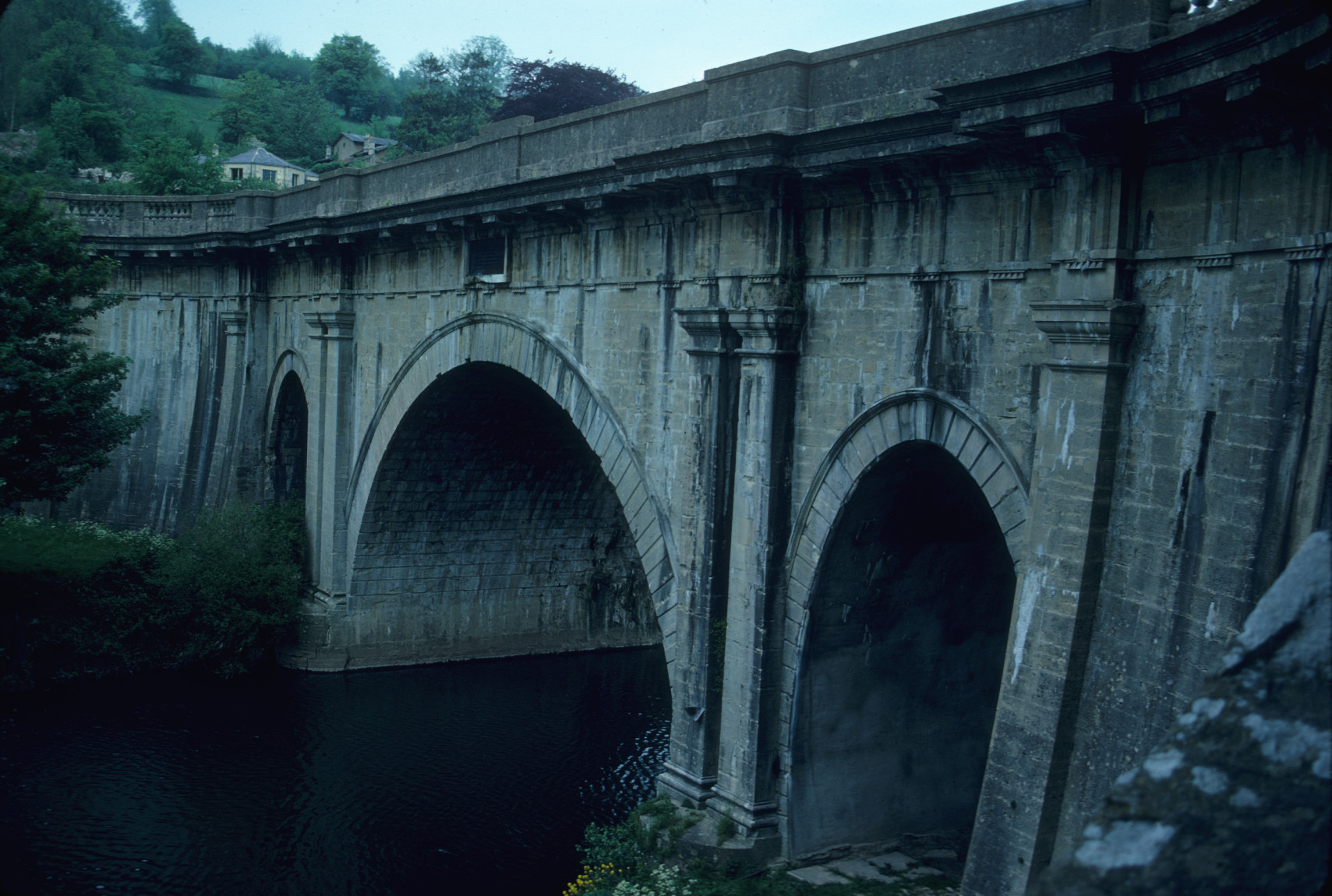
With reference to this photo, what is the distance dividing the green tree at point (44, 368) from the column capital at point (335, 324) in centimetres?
340

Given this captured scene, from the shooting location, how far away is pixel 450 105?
6272 centimetres

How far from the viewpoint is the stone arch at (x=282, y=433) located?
23.7m

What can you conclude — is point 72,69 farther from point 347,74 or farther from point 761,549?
point 761,549

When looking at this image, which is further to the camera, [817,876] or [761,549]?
[761,549]

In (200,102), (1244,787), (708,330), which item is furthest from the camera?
(200,102)

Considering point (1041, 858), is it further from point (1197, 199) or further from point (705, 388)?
point (705, 388)

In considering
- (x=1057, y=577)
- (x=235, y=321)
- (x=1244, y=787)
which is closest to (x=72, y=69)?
(x=235, y=321)

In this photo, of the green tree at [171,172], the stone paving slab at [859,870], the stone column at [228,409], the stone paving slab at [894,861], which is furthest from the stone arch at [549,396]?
the green tree at [171,172]

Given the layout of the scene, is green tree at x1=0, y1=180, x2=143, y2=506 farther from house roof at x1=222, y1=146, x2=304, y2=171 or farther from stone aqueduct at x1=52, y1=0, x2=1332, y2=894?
house roof at x1=222, y1=146, x2=304, y2=171

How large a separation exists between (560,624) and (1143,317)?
55.8ft

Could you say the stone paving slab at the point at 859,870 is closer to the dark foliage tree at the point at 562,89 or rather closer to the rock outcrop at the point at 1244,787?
the rock outcrop at the point at 1244,787

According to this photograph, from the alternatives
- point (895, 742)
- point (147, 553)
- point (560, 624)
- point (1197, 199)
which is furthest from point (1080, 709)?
point (147, 553)

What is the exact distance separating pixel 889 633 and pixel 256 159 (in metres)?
55.6

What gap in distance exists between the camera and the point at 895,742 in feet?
36.2
